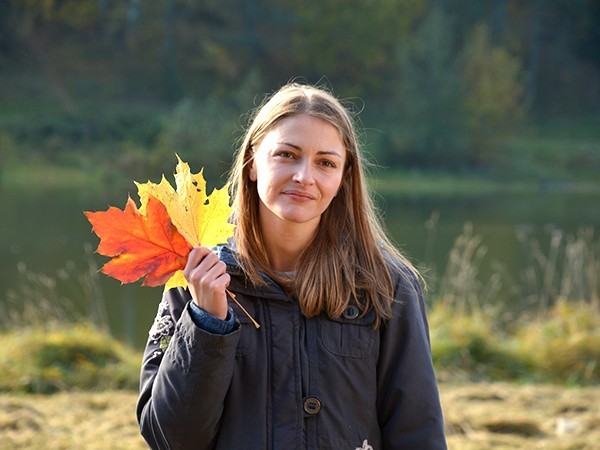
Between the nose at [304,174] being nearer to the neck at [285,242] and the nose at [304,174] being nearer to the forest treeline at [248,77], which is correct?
the neck at [285,242]

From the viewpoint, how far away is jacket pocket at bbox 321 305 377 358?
77.2 inches

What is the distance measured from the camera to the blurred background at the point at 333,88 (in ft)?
78.4

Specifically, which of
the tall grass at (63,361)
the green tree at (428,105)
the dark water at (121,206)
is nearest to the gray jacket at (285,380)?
the tall grass at (63,361)

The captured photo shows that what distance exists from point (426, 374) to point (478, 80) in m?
29.0

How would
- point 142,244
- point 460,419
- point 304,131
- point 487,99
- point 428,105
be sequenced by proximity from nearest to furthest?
point 142,244
point 304,131
point 460,419
point 487,99
point 428,105

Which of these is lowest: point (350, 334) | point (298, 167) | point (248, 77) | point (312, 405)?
point (312, 405)

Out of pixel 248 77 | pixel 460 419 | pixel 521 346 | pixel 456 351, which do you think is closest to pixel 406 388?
pixel 460 419

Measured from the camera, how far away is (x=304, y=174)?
1991 millimetres

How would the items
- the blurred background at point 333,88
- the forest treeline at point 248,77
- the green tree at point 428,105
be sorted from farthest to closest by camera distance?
1. the green tree at point 428,105
2. the forest treeline at point 248,77
3. the blurred background at point 333,88

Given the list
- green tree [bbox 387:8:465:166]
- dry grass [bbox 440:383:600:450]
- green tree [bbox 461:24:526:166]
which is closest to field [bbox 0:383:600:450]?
dry grass [bbox 440:383:600:450]

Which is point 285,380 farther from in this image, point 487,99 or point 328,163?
point 487,99

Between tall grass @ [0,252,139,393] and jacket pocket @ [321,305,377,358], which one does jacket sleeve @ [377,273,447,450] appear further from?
tall grass @ [0,252,139,393]

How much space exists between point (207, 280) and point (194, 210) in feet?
0.60

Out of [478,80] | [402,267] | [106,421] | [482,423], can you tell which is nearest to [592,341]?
[482,423]
